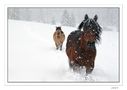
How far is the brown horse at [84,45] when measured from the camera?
1.64 meters

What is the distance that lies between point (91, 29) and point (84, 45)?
11 centimetres

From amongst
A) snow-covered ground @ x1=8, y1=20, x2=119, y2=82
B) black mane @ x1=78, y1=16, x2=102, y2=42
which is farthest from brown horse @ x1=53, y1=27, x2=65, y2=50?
black mane @ x1=78, y1=16, x2=102, y2=42

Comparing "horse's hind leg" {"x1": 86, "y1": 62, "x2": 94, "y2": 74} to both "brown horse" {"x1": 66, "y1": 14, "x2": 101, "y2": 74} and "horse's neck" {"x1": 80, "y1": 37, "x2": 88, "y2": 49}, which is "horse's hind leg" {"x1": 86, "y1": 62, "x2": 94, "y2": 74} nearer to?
"brown horse" {"x1": 66, "y1": 14, "x2": 101, "y2": 74}

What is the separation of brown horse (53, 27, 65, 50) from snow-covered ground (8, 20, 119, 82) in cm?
2

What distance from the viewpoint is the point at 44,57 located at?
1698 mm

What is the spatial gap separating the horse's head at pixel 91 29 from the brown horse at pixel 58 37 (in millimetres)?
135

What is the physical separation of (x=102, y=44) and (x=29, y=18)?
0.50m

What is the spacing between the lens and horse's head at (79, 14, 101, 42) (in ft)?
5.36

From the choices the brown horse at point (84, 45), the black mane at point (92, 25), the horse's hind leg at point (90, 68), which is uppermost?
the black mane at point (92, 25)

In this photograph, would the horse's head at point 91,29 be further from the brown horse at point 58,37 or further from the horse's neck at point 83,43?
the brown horse at point 58,37

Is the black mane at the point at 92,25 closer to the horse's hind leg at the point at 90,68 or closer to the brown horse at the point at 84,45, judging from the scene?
the brown horse at the point at 84,45

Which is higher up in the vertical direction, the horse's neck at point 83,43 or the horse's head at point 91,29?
the horse's head at point 91,29

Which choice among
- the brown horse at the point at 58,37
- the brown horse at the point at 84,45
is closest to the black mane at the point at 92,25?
the brown horse at the point at 84,45
